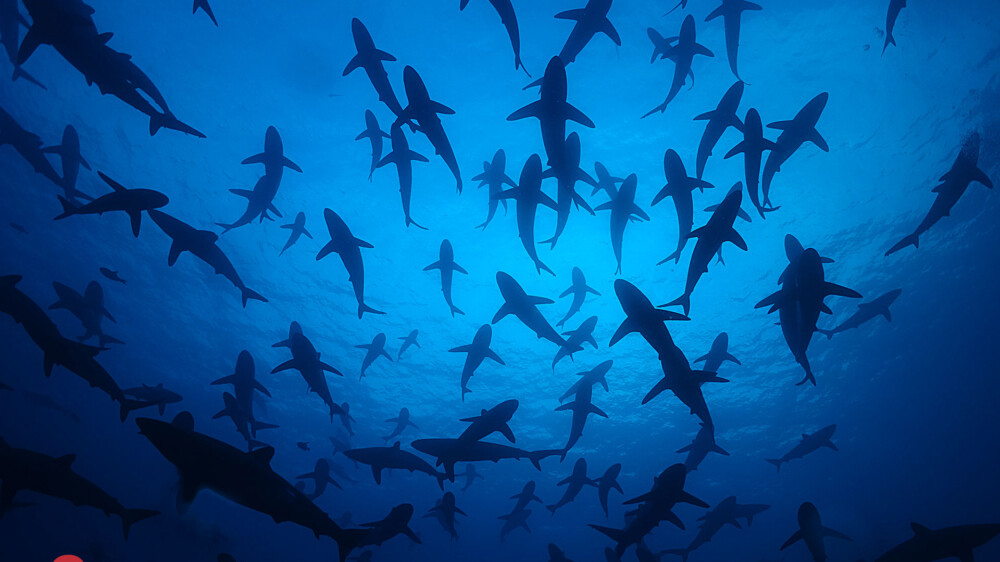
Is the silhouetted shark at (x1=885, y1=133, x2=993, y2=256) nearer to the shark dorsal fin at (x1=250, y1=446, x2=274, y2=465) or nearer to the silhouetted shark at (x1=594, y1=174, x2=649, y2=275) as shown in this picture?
the silhouetted shark at (x1=594, y1=174, x2=649, y2=275)

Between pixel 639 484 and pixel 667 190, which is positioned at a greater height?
pixel 667 190

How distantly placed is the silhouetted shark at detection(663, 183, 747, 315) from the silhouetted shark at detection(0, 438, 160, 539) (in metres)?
8.71

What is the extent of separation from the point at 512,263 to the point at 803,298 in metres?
15.2

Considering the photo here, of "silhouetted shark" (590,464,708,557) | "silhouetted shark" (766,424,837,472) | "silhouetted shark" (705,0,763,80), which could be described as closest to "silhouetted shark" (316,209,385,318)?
"silhouetted shark" (590,464,708,557)

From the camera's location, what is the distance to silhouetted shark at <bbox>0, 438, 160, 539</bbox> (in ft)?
20.1

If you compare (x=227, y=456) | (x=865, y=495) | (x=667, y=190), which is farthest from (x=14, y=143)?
(x=865, y=495)

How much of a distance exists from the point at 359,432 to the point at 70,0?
32.4 metres

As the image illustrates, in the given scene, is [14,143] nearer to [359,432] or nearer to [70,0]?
[70,0]

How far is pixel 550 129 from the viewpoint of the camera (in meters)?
6.93

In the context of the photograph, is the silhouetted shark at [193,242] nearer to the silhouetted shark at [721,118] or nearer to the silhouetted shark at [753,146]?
the silhouetted shark at [753,146]

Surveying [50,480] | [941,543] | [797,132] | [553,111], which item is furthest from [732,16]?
[50,480]

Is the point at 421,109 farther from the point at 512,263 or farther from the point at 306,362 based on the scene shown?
the point at 512,263

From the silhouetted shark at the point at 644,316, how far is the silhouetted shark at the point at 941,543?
4.89m

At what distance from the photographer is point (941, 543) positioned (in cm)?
698
